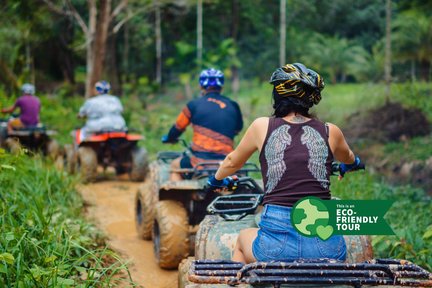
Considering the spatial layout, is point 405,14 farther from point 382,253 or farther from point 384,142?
point 382,253

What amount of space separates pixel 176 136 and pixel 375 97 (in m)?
6.83

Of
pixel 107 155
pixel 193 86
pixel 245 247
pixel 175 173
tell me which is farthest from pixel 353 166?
pixel 193 86

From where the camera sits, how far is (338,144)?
3424 mm

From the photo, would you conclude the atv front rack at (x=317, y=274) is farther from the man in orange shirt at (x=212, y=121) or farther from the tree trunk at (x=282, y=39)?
the tree trunk at (x=282, y=39)

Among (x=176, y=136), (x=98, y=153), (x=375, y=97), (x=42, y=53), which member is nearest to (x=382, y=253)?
(x=176, y=136)

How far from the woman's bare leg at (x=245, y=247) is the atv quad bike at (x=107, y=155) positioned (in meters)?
6.33

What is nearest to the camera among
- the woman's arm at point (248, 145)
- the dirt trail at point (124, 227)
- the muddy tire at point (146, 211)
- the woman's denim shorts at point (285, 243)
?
the woman's denim shorts at point (285, 243)

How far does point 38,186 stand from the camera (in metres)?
6.64

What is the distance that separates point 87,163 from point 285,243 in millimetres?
7078

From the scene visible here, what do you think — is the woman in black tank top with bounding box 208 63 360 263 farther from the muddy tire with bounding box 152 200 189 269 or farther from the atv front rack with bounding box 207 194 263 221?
the muddy tire with bounding box 152 200 189 269

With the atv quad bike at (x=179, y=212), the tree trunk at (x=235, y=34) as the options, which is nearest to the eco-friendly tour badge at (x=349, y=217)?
the atv quad bike at (x=179, y=212)

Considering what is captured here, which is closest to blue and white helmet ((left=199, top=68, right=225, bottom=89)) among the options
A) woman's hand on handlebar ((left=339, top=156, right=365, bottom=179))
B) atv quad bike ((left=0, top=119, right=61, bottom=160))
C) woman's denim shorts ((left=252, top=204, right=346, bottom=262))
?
woman's hand on handlebar ((left=339, top=156, right=365, bottom=179))

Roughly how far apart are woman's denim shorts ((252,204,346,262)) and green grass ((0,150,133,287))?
3.98 ft

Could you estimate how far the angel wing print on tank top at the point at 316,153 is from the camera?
10.5 feet
